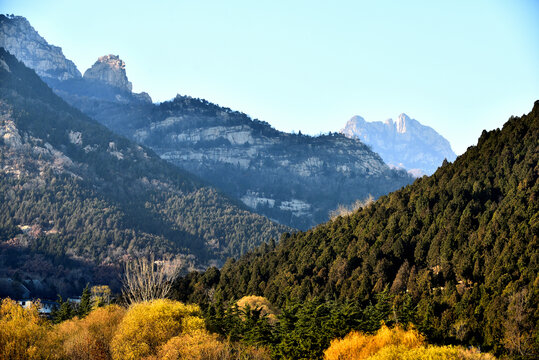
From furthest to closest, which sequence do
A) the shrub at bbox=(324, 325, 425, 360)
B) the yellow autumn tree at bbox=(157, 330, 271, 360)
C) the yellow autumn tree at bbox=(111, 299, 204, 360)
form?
the yellow autumn tree at bbox=(111, 299, 204, 360)
the yellow autumn tree at bbox=(157, 330, 271, 360)
the shrub at bbox=(324, 325, 425, 360)

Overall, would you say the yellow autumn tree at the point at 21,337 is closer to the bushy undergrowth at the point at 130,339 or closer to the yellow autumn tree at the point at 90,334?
the bushy undergrowth at the point at 130,339

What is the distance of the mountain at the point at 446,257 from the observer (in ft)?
210

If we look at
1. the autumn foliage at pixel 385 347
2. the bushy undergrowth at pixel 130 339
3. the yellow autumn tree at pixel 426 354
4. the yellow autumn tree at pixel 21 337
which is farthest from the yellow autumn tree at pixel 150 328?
the yellow autumn tree at pixel 426 354

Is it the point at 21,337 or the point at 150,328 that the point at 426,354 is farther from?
the point at 21,337

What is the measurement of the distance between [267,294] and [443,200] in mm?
33332

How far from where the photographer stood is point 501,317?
204 feet

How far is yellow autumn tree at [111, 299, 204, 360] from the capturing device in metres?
62.9

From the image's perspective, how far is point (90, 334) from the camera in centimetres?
6975

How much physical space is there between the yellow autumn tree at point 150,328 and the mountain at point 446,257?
18.3 m

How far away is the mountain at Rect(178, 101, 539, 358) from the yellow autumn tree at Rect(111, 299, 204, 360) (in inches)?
721

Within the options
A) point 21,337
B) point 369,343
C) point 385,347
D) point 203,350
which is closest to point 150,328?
point 203,350

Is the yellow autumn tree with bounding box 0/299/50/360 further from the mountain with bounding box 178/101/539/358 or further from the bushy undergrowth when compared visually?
the mountain with bounding box 178/101/539/358

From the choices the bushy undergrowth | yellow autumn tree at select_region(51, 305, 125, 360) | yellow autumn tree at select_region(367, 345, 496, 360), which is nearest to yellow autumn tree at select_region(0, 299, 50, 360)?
the bushy undergrowth

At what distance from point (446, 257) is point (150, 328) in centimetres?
4070
